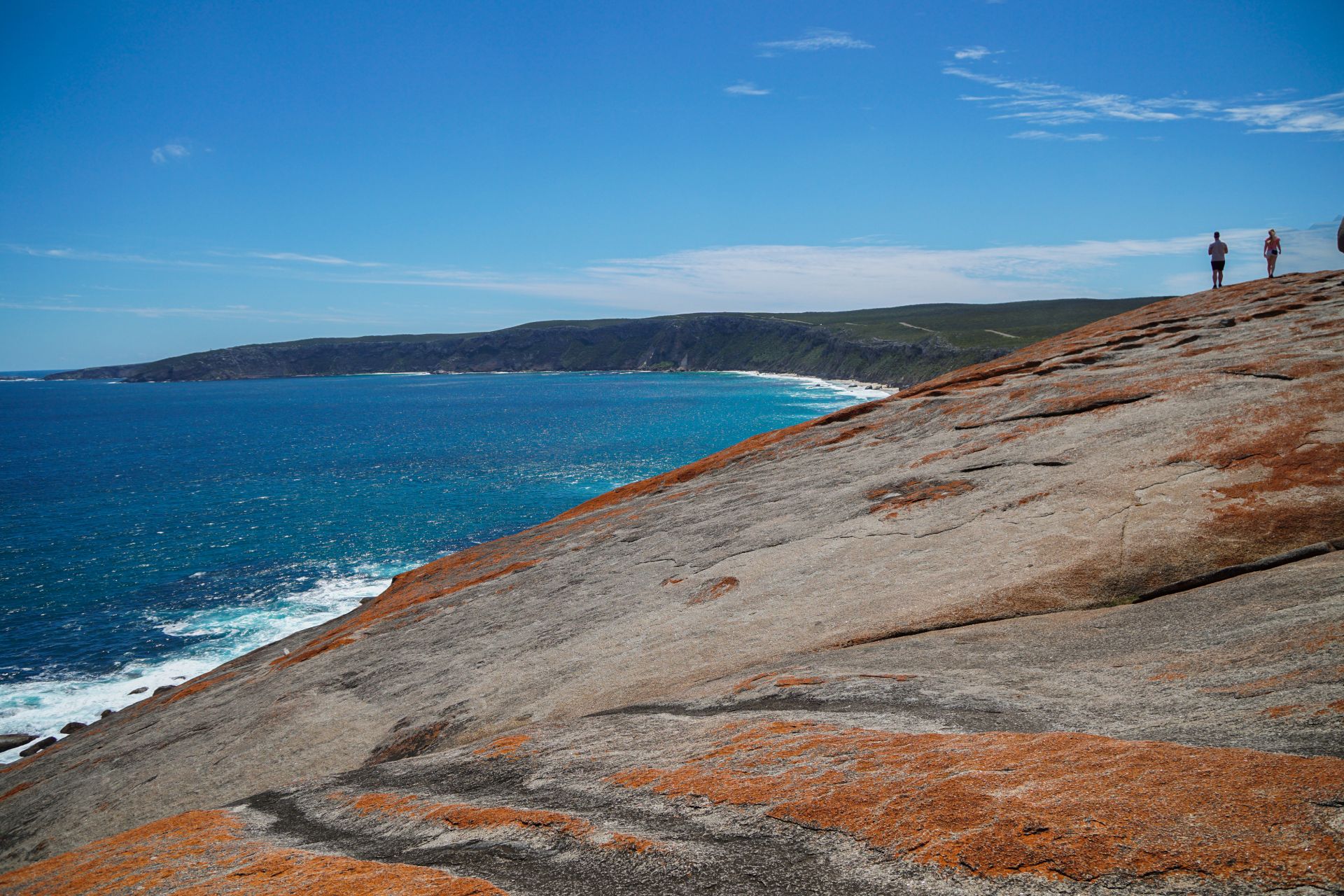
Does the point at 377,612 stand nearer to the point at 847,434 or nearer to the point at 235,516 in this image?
the point at 847,434

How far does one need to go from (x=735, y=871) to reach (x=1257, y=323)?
25.8 m

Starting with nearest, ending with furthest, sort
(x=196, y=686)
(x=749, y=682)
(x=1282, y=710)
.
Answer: (x=1282, y=710)
(x=749, y=682)
(x=196, y=686)

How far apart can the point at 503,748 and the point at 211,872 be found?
145 inches

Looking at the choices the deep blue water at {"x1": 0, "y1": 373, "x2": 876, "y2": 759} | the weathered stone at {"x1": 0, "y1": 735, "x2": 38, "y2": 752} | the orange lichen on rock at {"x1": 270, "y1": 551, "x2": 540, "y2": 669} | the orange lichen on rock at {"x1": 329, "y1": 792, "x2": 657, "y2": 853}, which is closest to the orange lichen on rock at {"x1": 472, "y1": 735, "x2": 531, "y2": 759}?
the orange lichen on rock at {"x1": 329, "y1": 792, "x2": 657, "y2": 853}

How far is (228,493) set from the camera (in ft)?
249

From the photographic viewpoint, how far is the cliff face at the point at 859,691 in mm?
5438

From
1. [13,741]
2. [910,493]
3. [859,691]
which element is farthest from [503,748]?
[13,741]

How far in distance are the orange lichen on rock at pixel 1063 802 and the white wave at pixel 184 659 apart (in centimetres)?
3552

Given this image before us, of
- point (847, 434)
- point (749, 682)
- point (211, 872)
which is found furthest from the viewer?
point (847, 434)

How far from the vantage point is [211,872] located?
766 centimetres

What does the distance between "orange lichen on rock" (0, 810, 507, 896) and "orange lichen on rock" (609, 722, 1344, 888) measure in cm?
254

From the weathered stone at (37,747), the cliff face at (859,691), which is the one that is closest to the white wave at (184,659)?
the weathered stone at (37,747)

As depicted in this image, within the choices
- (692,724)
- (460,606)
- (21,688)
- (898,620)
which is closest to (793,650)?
(898,620)

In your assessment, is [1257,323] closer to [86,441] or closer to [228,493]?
[228,493]
